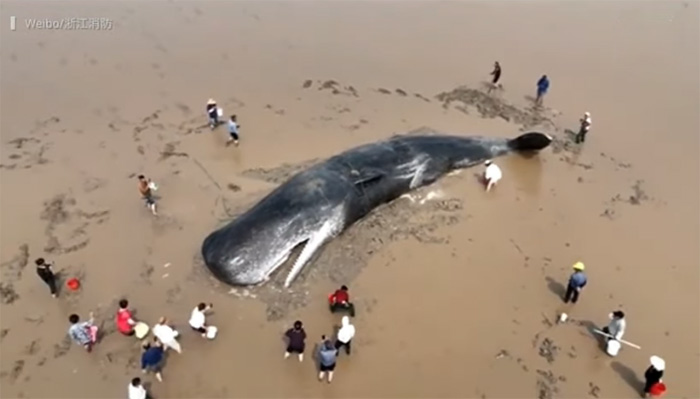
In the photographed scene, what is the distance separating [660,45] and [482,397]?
63.3 feet

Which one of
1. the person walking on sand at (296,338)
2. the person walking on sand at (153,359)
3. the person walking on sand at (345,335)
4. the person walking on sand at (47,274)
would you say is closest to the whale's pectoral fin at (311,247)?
the person walking on sand at (296,338)

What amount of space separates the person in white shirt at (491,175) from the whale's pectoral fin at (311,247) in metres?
5.09

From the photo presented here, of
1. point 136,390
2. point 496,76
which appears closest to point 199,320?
point 136,390

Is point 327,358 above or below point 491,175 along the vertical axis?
below

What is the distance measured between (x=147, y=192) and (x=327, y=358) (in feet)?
22.0

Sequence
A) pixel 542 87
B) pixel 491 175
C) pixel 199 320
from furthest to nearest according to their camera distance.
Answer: pixel 542 87
pixel 491 175
pixel 199 320

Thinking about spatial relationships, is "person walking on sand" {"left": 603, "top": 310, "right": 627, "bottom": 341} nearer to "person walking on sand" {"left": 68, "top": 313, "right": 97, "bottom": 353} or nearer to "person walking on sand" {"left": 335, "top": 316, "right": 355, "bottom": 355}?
"person walking on sand" {"left": 335, "top": 316, "right": 355, "bottom": 355}

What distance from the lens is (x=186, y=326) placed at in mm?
13930

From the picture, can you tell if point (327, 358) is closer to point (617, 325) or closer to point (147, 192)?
point (617, 325)

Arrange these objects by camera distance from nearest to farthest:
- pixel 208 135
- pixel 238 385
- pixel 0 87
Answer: pixel 238 385
pixel 208 135
pixel 0 87

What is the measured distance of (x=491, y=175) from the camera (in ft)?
59.5

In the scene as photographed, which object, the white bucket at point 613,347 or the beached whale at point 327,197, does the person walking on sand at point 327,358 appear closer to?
the beached whale at point 327,197

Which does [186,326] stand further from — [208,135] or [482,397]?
[208,135]

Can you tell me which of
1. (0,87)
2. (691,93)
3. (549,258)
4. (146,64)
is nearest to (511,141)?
(549,258)
